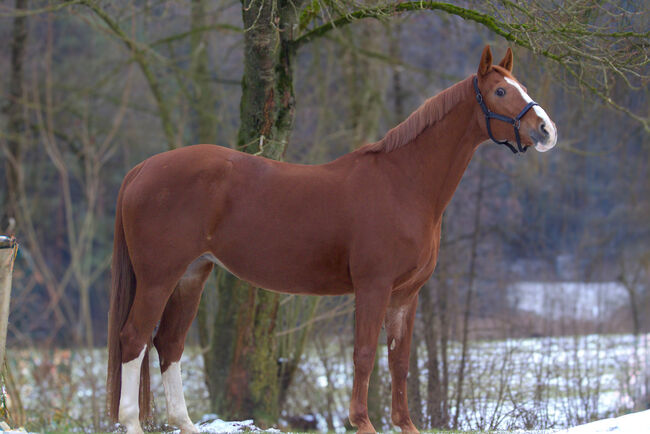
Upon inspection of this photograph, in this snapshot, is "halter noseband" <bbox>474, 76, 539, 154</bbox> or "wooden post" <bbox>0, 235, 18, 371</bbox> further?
"wooden post" <bbox>0, 235, 18, 371</bbox>

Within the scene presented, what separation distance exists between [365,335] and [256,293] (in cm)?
306

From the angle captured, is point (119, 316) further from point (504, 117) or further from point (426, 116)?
point (504, 117)

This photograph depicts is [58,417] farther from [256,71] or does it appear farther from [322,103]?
[322,103]

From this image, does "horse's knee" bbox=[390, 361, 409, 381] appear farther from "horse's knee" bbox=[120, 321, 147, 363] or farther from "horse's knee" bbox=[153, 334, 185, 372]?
"horse's knee" bbox=[120, 321, 147, 363]

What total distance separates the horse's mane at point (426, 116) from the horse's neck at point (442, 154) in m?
0.04

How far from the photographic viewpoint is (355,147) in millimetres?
9109

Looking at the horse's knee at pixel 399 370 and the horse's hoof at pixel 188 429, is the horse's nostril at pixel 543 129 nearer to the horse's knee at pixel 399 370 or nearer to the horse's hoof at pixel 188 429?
the horse's knee at pixel 399 370

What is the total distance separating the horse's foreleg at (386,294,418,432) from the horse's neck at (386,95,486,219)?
2.17 feet

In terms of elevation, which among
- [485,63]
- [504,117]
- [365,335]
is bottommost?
[365,335]

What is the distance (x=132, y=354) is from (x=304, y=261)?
3.96 ft

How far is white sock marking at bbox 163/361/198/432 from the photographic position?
4.12 metres

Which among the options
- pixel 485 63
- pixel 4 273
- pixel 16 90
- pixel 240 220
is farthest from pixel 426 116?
pixel 16 90

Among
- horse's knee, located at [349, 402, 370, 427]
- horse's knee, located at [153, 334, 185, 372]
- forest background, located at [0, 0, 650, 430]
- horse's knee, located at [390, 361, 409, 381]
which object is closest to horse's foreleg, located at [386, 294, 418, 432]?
horse's knee, located at [390, 361, 409, 381]

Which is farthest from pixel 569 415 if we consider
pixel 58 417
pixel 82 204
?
pixel 82 204
